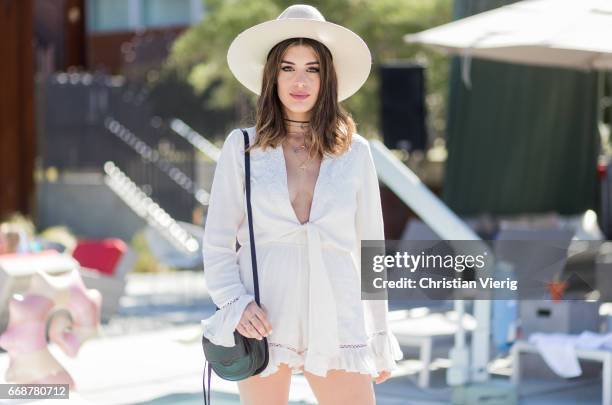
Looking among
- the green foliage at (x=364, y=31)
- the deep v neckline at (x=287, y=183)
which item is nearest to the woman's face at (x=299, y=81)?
the deep v neckline at (x=287, y=183)

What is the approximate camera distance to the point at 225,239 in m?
3.70

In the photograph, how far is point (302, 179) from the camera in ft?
12.3

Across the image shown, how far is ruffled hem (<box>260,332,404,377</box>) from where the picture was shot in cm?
361

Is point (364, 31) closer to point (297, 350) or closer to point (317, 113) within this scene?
point (317, 113)

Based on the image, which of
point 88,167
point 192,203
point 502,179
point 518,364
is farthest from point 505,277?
point 88,167

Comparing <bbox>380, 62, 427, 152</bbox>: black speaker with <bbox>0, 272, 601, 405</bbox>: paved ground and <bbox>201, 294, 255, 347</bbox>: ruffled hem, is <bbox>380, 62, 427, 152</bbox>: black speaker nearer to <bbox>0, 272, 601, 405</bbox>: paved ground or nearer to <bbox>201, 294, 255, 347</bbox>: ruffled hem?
<bbox>0, 272, 601, 405</bbox>: paved ground

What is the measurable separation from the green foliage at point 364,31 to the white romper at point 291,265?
13.6 metres

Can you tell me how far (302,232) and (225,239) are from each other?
0.77 ft

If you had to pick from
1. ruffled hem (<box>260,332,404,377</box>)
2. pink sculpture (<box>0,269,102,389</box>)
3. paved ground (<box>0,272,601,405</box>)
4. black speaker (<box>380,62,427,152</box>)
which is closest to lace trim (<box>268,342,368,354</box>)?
ruffled hem (<box>260,332,404,377</box>)

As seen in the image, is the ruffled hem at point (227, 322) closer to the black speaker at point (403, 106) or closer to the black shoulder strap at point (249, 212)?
the black shoulder strap at point (249, 212)

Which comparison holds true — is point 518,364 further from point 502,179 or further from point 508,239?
point 502,179

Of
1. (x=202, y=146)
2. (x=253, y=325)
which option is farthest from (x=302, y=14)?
(x=202, y=146)

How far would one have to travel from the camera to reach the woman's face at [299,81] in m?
3.75

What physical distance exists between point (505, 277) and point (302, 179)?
390cm
